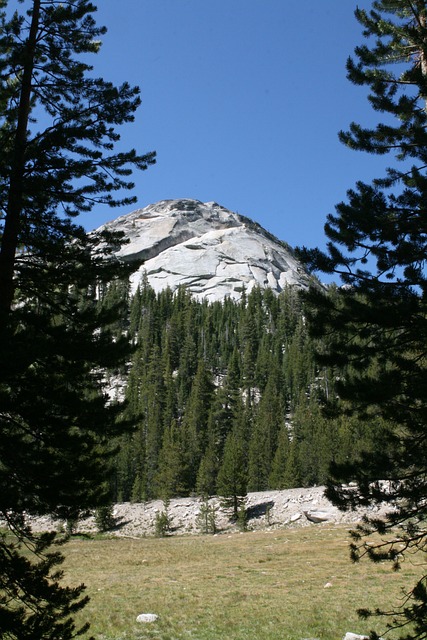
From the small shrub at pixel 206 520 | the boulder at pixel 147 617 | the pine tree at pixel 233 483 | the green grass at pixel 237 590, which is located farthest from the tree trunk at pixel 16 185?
the pine tree at pixel 233 483

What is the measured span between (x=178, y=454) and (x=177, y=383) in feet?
118

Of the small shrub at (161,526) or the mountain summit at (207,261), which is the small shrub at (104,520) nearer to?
the small shrub at (161,526)

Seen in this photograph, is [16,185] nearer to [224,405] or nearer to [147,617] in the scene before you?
[147,617]

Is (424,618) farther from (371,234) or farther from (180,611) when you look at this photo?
(180,611)

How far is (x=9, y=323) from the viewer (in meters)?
6.95

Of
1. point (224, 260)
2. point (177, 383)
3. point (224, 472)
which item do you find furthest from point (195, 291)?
point (224, 472)

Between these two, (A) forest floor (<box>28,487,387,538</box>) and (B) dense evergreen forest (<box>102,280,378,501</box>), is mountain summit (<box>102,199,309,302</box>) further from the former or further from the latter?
(A) forest floor (<box>28,487,387,538</box>)

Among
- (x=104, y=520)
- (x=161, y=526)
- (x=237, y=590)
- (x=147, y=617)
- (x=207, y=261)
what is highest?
(x=207, y=261)

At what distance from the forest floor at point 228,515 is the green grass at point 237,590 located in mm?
14878

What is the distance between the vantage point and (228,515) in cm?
5603

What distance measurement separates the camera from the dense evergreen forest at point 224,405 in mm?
64062

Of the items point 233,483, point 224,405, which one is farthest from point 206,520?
point 224,405

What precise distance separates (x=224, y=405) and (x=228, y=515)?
34.3 metres

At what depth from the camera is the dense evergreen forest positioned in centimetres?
6406
